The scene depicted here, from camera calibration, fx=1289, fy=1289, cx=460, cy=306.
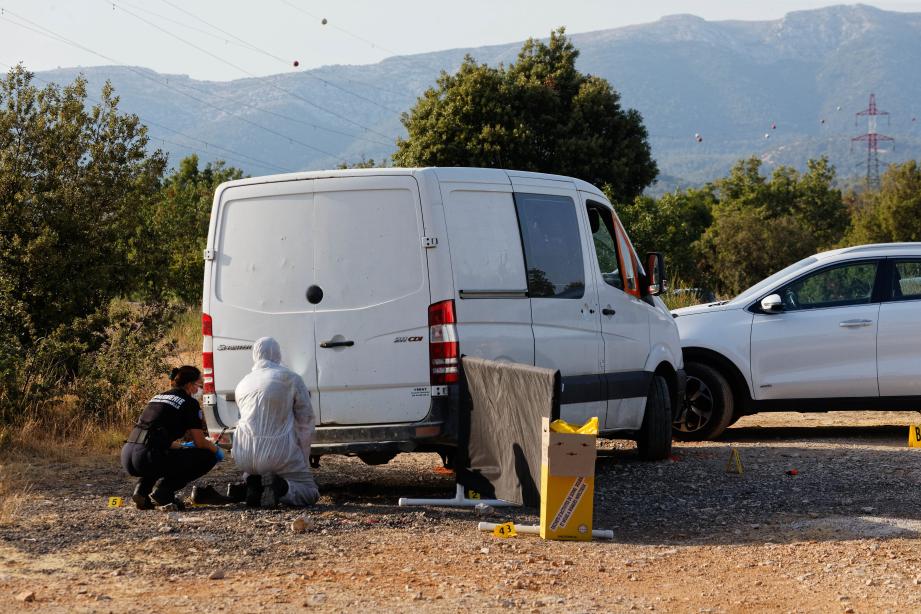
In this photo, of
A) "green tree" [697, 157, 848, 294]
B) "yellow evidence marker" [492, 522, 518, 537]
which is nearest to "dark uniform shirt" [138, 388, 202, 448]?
"yellow evidence marker" [492, 522, 518, 537]

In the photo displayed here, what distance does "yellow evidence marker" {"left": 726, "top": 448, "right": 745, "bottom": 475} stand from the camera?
1061cm

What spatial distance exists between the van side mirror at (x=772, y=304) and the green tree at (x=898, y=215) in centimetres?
5508

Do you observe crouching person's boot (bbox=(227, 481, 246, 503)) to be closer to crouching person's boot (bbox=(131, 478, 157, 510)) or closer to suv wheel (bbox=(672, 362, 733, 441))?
crouching person's boot (bbox=(131, 478, 157, 510))

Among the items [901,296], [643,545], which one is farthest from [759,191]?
[643,545]

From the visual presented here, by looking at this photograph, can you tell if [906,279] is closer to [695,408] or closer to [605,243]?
[695,408]

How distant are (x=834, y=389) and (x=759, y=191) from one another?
240ft

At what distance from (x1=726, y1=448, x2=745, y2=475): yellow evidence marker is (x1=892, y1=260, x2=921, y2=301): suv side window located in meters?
3.15

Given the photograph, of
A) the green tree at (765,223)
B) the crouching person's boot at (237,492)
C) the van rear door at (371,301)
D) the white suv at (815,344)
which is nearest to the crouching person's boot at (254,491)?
the crouching person's boot at (237,492)

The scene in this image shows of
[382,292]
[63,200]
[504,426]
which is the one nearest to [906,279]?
[504,426]

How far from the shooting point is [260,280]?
30.3 feet

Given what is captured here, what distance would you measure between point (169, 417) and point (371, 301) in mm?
1724

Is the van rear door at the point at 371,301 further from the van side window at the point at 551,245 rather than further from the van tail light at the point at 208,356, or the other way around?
the van side window at the point at 551,245

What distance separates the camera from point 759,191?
83625 millimetres

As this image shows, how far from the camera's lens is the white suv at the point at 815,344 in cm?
1269
